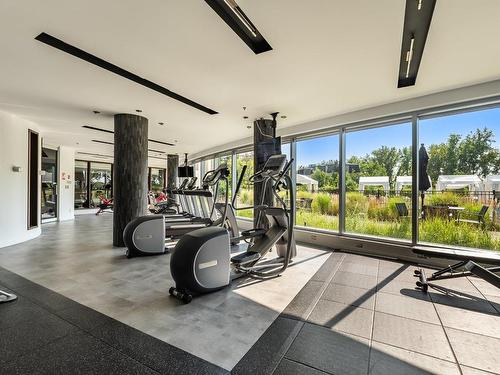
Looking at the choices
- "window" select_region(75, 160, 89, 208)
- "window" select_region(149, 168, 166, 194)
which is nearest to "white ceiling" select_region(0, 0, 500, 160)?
"window" select_region(75, 160, 89, 208)

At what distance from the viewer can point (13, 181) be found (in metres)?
5.45

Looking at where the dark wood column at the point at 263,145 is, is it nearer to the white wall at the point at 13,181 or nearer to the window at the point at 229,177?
the window at the point at 229,177

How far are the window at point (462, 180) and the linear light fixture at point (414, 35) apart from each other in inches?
53.1

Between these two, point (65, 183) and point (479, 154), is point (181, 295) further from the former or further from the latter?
point (65, 183)

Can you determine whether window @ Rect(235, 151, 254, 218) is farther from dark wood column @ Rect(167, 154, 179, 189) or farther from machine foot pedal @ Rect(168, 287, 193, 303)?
machine foot pedal @ Rect(168, 287, 193, 303)

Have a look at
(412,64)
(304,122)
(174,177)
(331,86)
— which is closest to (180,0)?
(331,86)

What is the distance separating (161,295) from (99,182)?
1186 centimetres

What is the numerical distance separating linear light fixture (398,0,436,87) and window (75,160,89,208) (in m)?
13.1

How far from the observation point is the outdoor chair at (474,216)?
399 cm

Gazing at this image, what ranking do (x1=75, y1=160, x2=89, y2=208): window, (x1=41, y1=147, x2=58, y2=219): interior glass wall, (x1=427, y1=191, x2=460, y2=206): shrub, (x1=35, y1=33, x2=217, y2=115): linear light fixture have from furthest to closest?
(x1=75, y1=160, x2=89, y2=208): window < (x1=41, y1=147, x2=58, y2=219): interior glass wall < (x1=427, y1=191, x2=460, y2=206): shrub < (x1=35, y1=33, x2=217, y2=115): linear light fixture

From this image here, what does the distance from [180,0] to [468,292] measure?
14.8 feet

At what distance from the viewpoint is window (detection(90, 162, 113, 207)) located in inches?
481

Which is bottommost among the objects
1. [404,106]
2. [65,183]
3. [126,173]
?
[65,183]

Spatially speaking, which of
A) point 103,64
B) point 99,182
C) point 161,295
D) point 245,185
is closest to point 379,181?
point 245,185
